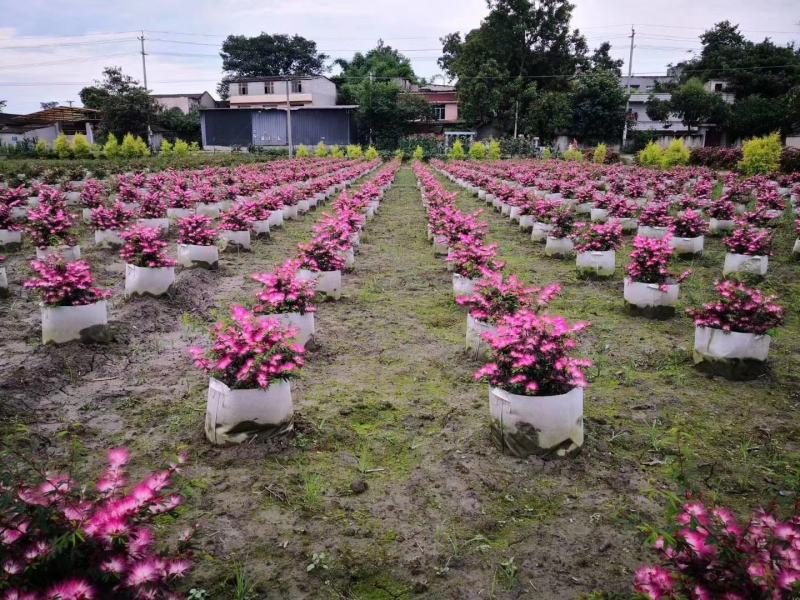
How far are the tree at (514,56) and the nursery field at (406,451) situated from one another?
46.4m

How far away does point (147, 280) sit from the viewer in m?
6.73

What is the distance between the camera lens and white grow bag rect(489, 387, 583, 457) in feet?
11.6

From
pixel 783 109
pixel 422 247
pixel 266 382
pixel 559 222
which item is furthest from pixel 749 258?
pixel 783 109

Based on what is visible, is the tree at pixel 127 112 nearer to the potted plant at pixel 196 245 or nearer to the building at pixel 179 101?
the building at pixel 179 101

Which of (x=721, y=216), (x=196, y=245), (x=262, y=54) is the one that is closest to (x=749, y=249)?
(x=721, y=216)

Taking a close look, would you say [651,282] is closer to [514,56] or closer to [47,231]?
[47,231]

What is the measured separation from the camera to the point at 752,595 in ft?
5.37

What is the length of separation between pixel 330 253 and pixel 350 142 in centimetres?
4520

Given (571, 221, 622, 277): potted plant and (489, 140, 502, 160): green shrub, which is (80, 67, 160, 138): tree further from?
(571, 221, 622, 277): potted plant

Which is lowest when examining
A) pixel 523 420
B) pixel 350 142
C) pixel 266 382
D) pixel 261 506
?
pixel 261 506

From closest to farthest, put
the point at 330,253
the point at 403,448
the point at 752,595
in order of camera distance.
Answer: the point at 752,595
the point at 403,448
the point at 330,253

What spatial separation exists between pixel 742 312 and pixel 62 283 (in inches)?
248

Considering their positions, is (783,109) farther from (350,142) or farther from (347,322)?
(347,322)

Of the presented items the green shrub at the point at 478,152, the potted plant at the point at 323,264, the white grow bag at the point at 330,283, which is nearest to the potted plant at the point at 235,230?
the potted plant at the point at 323,264
